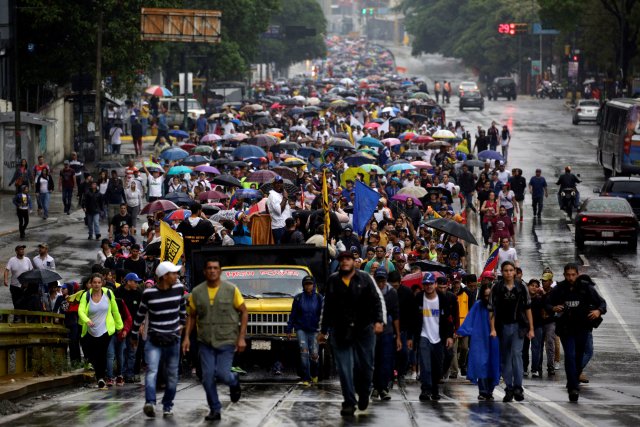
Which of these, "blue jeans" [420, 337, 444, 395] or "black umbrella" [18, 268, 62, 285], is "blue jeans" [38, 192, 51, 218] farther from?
"blue jeans" [420, 337, 444, 395]

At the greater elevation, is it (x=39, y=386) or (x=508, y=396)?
(x=508, y=396)

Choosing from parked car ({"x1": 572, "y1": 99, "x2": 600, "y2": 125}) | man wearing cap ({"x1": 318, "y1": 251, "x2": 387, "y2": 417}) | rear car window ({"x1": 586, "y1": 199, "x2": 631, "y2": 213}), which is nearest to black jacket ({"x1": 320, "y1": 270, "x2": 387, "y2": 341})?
man wearing cap ({"x1": 318, "y1": 251, "x2": 387, "y2": 417})

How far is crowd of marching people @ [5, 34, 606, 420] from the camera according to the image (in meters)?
14.6

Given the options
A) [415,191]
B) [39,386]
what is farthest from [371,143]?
[39,386]

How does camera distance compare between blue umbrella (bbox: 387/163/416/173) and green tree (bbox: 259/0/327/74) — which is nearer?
blue umbrella (bbox: 387/163/416/173)

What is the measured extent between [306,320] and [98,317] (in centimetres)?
243

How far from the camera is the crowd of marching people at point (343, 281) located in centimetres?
1456

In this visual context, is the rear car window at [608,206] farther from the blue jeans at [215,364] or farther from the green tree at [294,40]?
the green tree at [294,40]

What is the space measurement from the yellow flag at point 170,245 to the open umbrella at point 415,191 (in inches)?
458

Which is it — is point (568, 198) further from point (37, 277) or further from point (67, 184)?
point (37, 277)

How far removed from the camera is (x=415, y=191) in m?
34.3

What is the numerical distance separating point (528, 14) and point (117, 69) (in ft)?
274

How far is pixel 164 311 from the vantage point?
14.4 m

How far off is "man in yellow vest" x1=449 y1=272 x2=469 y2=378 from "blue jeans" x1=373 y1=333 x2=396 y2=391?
3.24 m
